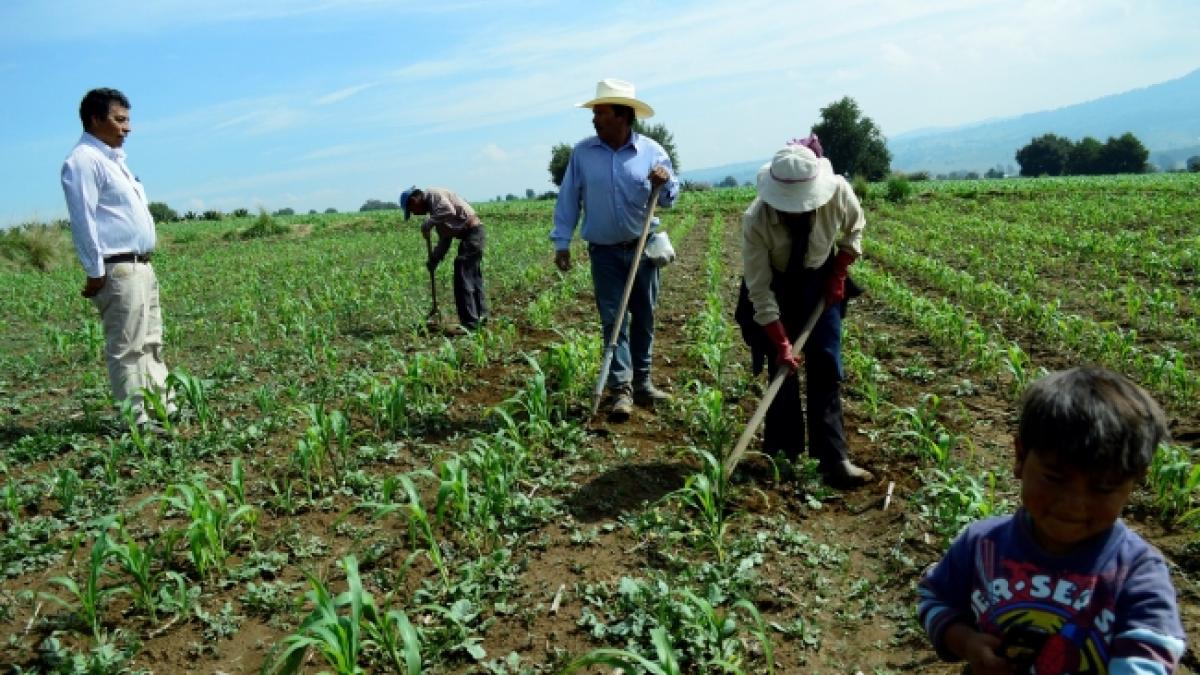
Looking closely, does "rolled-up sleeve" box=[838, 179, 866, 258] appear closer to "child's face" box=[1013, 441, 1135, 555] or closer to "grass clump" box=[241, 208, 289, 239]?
"child's face" box=[1013, 441, 1135, 555]

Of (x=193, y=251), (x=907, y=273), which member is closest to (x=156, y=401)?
(x=907, y=273)

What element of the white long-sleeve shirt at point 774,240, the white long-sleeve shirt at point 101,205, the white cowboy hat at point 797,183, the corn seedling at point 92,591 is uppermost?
the white long-sleeve shirt at point 101,205

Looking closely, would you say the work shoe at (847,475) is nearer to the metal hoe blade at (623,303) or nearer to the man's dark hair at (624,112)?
the metal hoe blade at (623,303)

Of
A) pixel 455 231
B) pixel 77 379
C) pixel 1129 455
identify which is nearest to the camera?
pixel 1129 455

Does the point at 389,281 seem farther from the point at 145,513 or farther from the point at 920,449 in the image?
the point at 920,449

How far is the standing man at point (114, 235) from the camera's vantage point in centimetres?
500

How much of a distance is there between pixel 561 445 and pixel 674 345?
318 centimetres

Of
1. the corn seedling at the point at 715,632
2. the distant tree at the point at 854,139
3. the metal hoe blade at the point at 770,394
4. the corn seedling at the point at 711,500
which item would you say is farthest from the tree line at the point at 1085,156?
the corn seedling at the point at 715,632

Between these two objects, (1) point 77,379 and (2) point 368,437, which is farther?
(1) point 77,379

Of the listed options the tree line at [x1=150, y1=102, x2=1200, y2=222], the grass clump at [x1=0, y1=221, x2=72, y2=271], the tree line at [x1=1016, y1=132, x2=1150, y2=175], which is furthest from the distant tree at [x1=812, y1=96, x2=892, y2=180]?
the grass clump at [x1=0, y1=221, x2=72, y2=271]

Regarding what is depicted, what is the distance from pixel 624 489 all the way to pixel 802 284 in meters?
1.40

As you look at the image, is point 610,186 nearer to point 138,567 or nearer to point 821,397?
point 821,397

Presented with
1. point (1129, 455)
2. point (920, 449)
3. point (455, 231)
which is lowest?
point (920, 449)

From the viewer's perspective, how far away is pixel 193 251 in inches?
1011
